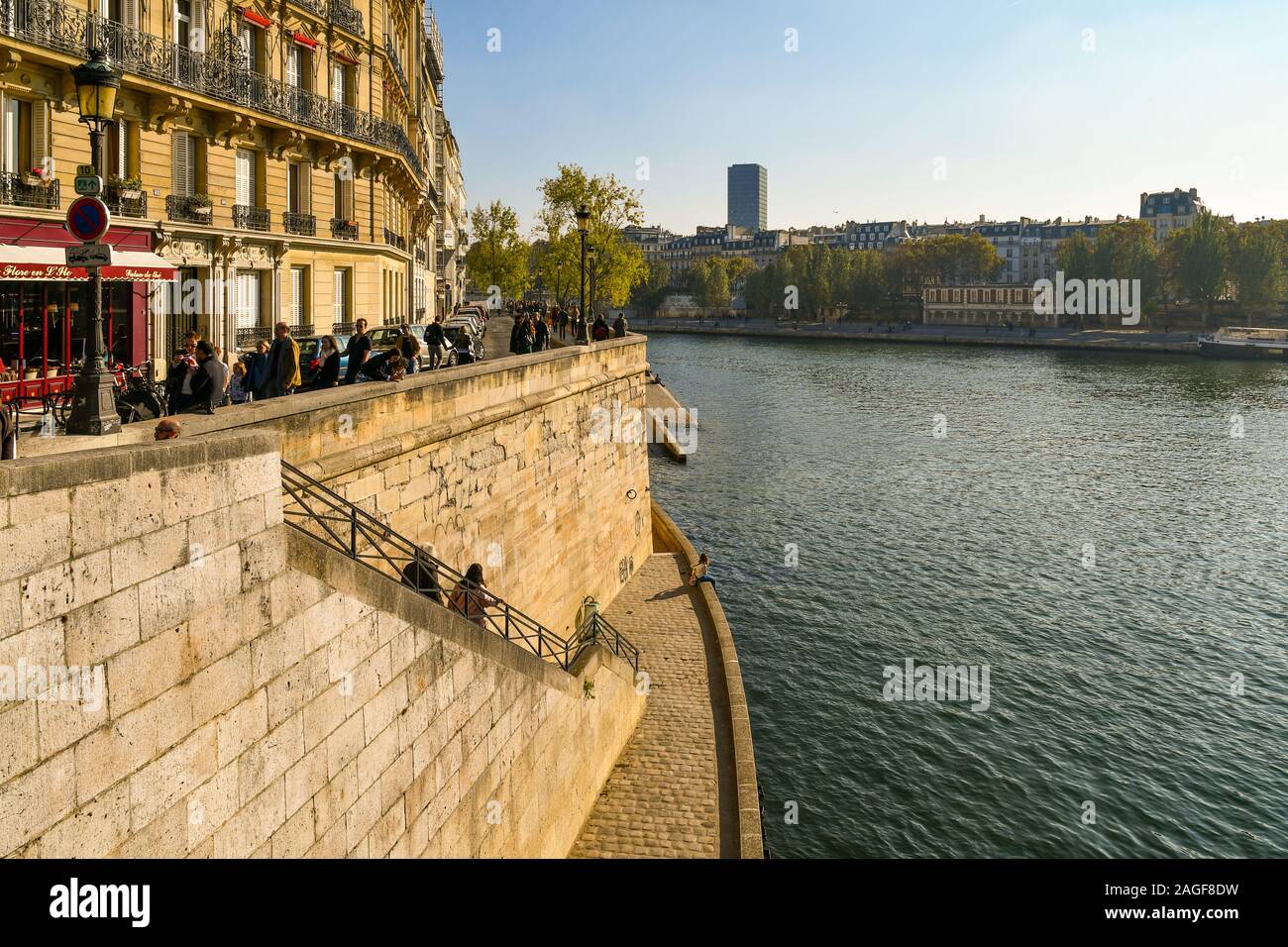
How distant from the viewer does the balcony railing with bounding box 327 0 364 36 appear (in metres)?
27.8

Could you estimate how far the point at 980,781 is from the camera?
17.5m

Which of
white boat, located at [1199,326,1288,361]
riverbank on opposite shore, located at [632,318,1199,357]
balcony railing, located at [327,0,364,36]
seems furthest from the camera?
riverbank on opposite shore, located at [632,318,1199,357]

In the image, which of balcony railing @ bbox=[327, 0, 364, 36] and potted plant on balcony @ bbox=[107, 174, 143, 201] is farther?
balcony railing @ bbox=[327, 0, 364, 36]

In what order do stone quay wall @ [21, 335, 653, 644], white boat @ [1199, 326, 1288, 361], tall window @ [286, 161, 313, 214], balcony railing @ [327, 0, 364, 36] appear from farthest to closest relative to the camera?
white boat @ [1199, 326, 1288, 361]
balcony railing @ [327, 0, 364, 36]
tall window @ [286, 161, 313, 214]
stone quay wall @ [21, 335, 653, 644]

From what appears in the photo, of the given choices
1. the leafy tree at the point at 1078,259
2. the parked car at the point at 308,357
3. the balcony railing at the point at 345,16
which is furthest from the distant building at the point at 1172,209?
the parked car at the point at 308,357

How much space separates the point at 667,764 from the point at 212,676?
383 inches

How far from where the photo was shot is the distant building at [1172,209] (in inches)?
7239

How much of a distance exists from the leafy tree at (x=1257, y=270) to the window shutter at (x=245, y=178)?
126m

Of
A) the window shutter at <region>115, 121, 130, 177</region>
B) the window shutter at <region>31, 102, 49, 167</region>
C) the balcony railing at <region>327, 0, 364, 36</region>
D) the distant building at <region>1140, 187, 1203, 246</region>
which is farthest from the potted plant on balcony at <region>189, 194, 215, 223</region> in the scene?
the distant building at <region>1140, 187, 1203, 246</region>

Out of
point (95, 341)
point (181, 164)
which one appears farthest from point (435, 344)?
point (95, 341)

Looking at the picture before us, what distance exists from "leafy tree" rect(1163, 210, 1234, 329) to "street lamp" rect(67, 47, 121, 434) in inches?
5259

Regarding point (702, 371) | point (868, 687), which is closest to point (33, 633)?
point (868, 687)

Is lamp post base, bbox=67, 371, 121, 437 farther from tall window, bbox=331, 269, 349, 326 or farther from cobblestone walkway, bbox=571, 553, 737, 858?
tall window, bbox=331, 269, 349, 326

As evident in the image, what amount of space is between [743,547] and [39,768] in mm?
25793
